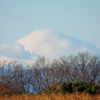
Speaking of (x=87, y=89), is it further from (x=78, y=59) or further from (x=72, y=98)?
(x=78, y=59)

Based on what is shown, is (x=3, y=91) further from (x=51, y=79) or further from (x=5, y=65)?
(x=51, y=79)

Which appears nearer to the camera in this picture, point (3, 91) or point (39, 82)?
point (3, 91)

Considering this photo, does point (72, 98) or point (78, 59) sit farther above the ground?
point (78, 59)

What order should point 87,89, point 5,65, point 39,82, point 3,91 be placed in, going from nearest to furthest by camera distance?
1. point 87,89
2. point 3,91
3. point 5,65
4. point 39,82

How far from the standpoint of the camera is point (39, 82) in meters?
70.9

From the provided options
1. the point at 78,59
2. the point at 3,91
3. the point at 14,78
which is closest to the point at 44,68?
the point at 78,59

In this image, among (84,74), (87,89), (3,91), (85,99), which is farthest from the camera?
(84,74)

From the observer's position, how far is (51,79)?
224 feet

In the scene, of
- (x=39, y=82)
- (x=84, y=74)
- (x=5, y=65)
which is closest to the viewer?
(x=5, y=65)

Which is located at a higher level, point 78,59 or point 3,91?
point 78,59

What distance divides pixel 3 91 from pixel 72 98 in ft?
38.6

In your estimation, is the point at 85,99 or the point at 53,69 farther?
the point at 53,69

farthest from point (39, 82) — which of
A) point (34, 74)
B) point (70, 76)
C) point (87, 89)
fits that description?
point (87, 89)

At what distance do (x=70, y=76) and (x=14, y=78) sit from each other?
36565mm
